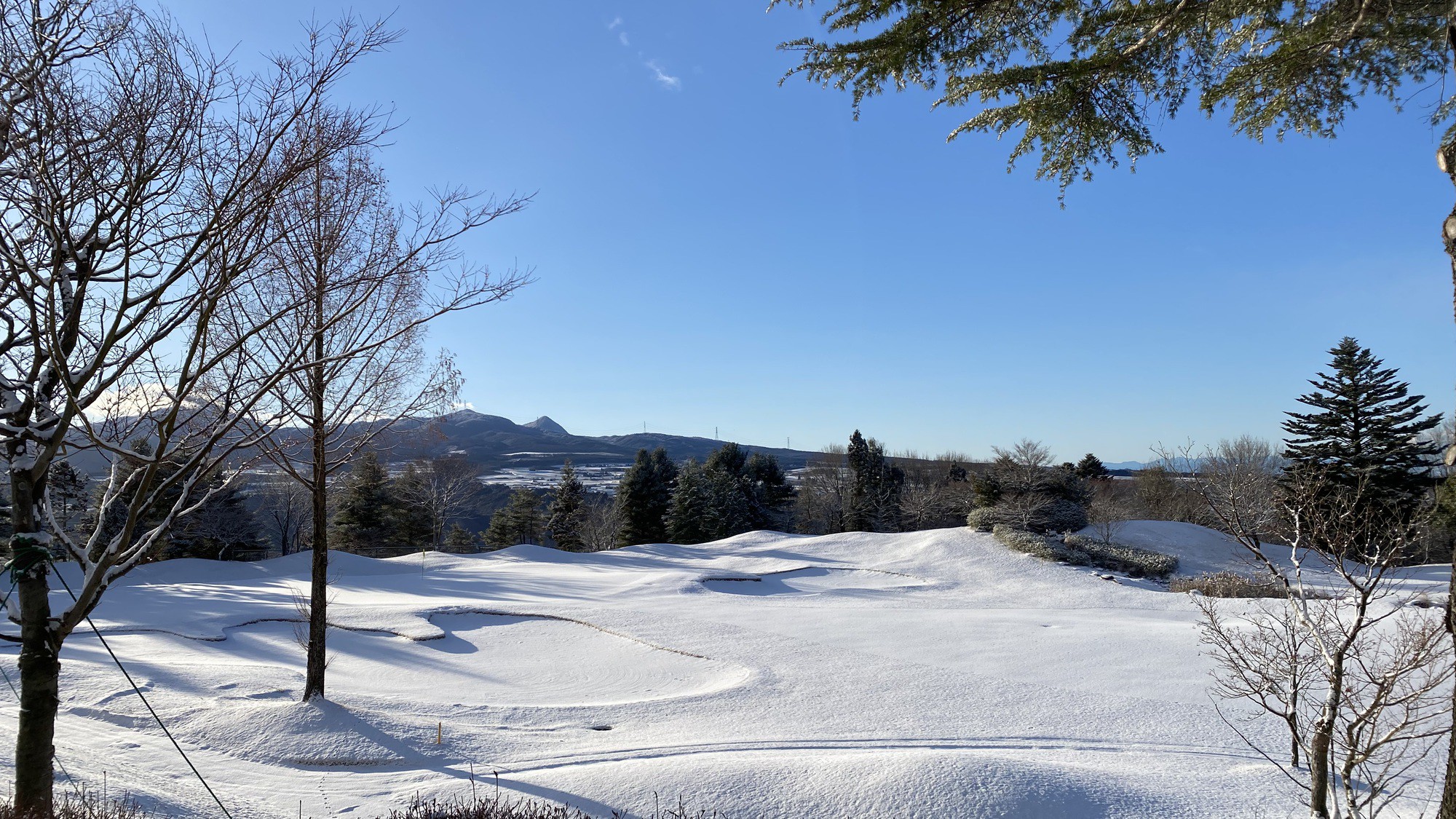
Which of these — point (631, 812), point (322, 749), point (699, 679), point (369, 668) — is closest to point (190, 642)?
point (369, 668)

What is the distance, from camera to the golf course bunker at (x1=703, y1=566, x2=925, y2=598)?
1602 centimetres

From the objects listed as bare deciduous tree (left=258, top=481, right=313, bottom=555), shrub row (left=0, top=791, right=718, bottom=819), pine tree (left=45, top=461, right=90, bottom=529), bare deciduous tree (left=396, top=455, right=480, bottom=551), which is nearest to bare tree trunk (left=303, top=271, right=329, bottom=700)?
shrub row (left=0, top=791, right=718, bottom=819)

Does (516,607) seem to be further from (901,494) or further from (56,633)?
(901,494)

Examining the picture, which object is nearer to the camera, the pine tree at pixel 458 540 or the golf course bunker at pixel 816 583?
the golf course bunker at pixel 816 583

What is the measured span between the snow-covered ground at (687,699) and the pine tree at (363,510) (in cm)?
1138

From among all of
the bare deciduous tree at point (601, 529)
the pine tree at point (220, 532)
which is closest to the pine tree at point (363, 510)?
the pine tree at point (220, 532)

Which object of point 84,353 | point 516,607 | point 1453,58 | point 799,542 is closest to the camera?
point 1453,58

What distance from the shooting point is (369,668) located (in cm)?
984

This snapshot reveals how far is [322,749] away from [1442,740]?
969cm

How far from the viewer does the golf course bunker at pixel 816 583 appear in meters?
16.0

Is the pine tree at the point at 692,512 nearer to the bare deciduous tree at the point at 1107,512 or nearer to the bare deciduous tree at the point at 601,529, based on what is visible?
the bare deciduous tree at the point at 601,529

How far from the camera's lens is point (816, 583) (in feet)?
55.4

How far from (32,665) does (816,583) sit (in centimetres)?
1451

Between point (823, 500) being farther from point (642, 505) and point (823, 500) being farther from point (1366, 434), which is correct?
point (1366, 434)
